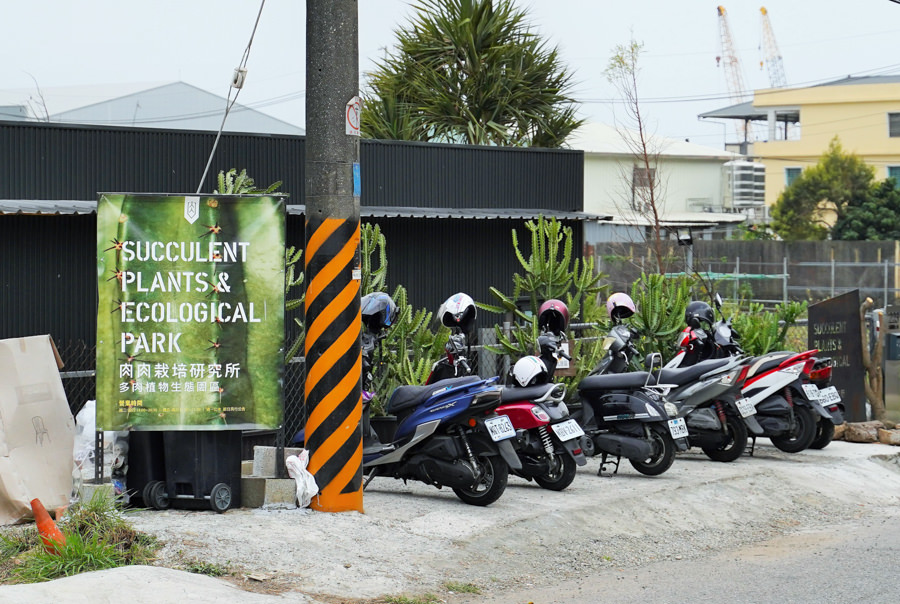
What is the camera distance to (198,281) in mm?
9039

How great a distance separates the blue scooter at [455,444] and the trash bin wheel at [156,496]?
191 centimetres

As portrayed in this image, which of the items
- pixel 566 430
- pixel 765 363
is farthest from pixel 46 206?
pixel 765 363

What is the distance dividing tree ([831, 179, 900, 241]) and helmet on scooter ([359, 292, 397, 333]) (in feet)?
135

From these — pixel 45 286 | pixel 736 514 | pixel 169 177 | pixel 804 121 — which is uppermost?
pixel 804 121

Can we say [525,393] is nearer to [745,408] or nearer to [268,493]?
[268,493]

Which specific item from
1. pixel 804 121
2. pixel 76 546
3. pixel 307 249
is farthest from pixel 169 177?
pixel 804 121

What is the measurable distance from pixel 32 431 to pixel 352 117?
11.0ft

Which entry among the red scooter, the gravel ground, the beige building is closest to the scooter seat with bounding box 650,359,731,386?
the gravel ground

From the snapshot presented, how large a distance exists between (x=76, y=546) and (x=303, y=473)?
7.27ft

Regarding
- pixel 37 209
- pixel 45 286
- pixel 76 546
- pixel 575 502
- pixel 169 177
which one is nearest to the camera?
pixel 76 546

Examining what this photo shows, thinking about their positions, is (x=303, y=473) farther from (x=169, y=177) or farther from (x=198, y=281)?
(x=169, y=177)

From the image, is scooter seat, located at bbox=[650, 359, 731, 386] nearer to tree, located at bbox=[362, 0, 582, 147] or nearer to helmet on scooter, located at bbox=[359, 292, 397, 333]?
helmet on scooter, located at bbox=[359, 292, 397, 333]

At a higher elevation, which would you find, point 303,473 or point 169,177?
point 169,177

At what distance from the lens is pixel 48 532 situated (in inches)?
295
